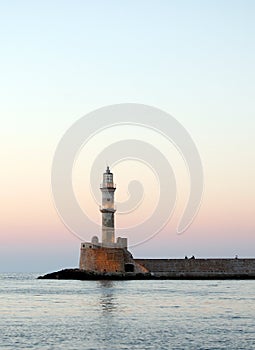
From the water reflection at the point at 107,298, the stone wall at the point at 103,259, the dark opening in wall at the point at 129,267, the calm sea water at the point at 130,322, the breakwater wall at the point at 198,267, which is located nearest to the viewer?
the calm sea water at the point at 130,322

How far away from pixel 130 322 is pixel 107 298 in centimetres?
1509

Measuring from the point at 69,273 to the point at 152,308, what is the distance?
3355 centimetres

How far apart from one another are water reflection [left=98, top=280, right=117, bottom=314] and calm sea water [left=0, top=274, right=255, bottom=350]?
5 centimetres

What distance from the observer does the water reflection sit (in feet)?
127

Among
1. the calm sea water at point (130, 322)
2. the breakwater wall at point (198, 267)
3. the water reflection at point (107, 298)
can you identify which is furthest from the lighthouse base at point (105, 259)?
the calm sea water at point (130, 322)

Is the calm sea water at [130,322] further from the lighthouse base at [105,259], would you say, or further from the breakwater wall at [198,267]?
the breakwater wall at [198,267]

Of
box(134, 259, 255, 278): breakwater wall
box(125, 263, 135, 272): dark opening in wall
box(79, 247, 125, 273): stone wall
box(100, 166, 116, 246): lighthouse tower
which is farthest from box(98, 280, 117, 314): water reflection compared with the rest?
box(134, 259, 255, 278): breakwater wall

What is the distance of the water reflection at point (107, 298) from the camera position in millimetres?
38859

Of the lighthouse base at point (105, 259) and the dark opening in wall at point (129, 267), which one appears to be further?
the dark opening in wall at point (129, 267)

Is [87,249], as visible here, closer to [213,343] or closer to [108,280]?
[108,280]

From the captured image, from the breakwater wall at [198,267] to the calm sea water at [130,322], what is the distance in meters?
21.8

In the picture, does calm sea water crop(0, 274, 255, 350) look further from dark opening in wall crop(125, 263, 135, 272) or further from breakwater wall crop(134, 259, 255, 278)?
breakwater wall crop(134, 259, 255, 278)

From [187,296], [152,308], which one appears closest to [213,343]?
[152,308]

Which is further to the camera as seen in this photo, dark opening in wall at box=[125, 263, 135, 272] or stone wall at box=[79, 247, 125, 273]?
dark opening in wall at box=[125, 263, 135, 272]
